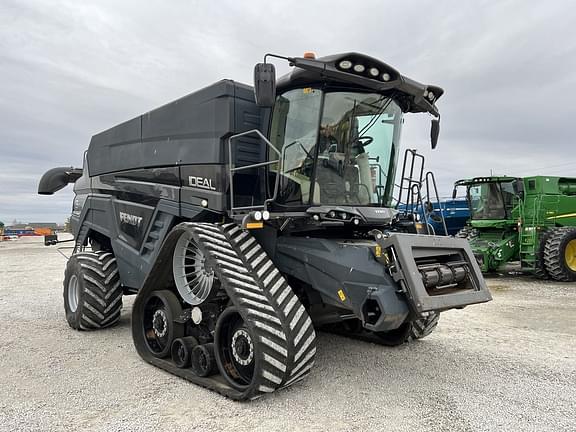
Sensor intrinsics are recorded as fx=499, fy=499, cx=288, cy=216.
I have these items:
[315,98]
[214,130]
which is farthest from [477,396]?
[214,130]

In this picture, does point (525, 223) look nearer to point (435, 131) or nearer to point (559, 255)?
point (559, 255)

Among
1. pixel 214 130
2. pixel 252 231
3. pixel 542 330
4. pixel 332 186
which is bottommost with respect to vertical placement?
pixel 542 330

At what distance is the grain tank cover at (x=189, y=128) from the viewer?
542cm

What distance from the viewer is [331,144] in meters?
4.90

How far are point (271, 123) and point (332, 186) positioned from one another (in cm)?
98

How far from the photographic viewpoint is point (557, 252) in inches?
492

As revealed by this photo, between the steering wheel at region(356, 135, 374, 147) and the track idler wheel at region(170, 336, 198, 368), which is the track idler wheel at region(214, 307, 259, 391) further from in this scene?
the steering wheel at region(356, 135, 374, 147)

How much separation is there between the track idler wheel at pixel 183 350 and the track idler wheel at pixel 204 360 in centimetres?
15

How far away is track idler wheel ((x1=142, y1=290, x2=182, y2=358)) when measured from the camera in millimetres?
5188

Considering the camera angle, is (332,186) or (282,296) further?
(332,186)

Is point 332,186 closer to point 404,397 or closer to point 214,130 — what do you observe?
point 214,130

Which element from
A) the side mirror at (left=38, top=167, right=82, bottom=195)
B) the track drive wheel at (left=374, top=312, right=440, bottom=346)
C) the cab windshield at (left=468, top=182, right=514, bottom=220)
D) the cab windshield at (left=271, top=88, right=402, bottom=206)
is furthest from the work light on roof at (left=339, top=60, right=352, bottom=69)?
the cab windshield at (left=468, top=182, right=514, bottom=220)

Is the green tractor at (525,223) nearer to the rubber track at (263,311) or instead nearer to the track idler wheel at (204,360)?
the rubber track at (263,311)

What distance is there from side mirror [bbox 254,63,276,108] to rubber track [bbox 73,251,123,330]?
13.3 feet
